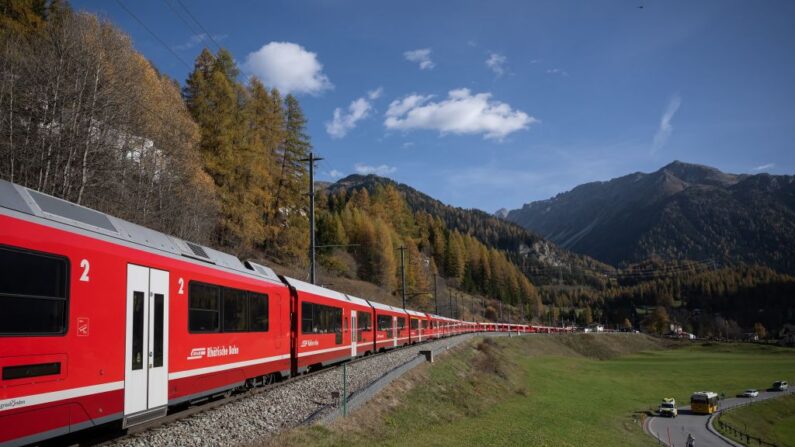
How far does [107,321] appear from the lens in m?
8.80

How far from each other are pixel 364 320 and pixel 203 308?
17187 millimetres

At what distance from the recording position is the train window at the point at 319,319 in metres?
19.3

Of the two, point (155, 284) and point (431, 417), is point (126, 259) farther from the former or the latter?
point (431, 417)

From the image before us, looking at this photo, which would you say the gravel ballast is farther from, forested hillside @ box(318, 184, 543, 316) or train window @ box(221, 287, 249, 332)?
forested hillside @ box(318, 184, 543, 316)

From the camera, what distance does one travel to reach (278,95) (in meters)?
53.2

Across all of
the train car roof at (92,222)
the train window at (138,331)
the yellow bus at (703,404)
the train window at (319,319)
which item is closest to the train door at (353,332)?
the train window at (319,319)

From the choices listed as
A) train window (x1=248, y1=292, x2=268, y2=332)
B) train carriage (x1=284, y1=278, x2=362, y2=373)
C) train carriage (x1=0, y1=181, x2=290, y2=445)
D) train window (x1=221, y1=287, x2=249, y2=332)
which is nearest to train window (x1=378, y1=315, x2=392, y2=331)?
train carriage (x1=284, y1=278, x2=362, y2=373)

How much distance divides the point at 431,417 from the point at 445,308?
94040 millimetres

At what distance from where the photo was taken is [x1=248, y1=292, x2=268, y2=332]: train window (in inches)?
581

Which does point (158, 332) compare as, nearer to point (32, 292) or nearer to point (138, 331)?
point (138, 331)

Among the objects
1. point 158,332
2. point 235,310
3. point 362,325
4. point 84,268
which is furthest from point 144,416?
point 362,325

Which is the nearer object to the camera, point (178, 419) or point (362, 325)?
point (178, 419)

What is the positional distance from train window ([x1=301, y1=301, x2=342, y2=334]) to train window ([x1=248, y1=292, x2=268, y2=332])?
3249 millimetres

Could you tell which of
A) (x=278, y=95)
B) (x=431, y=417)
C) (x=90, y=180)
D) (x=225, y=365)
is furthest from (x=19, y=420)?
(x=278, y=95)
